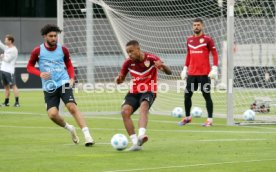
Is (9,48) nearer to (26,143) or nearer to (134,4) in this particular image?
(134,4)

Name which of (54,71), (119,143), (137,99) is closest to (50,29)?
(54,71)

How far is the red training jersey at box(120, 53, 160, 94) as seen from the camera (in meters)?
12.8

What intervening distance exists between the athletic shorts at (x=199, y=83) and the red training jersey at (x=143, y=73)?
14.4 ft

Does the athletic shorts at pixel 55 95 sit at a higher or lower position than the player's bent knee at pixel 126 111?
higher

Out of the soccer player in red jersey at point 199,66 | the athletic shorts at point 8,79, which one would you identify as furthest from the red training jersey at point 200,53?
the athletic shorts at point 8,79

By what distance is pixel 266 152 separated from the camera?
38.8 ft

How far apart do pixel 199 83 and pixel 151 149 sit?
5.11m

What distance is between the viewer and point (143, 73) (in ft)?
42.1

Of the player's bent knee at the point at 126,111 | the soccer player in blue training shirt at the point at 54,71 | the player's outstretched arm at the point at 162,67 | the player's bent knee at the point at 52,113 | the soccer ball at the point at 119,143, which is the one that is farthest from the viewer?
the soccer player in blue training shirt at the point at 54,71

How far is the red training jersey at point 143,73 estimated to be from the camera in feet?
42.0

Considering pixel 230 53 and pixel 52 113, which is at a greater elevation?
pixel 230 53

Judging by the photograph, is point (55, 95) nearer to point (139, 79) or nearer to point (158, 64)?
point (139, 79)

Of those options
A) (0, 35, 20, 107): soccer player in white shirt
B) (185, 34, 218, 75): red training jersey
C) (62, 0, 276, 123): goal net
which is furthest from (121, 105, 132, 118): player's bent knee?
(0, 35, 20, 107): soccer player in white shirt

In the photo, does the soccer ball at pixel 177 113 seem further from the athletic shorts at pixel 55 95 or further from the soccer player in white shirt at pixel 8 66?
the athletic shorts at pixel 55 95
